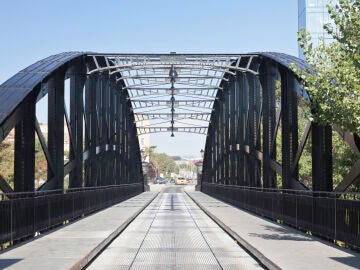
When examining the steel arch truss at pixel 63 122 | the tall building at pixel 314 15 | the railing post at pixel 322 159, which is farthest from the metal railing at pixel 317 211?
the tall building at pixel 314 15

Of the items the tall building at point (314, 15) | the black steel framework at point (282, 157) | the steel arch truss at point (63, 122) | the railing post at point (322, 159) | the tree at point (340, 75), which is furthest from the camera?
the tall building at point (314, 15)

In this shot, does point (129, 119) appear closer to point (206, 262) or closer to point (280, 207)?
point (280, 207)

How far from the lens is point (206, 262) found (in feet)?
41.4

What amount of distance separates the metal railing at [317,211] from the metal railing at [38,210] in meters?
6.79

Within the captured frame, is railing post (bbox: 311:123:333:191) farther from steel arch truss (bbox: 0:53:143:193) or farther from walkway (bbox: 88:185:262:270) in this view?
steel arch truss (bbox: 0:53:143:193)

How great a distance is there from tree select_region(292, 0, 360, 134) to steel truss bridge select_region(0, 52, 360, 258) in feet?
6.04

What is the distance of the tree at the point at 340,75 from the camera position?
12.3 metres

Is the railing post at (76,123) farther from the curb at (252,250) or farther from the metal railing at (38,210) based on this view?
the curb at (252,250)

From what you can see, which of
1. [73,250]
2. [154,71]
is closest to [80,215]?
[73,250]

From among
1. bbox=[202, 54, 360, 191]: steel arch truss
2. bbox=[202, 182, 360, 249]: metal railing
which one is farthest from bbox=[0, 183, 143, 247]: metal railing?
bbox=[202, 54, 360, 191]: steel arch truss

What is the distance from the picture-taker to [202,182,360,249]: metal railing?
44.2ft

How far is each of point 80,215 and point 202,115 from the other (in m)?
35.1

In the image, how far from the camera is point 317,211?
16.2 m

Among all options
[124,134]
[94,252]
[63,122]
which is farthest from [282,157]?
[124,134]
